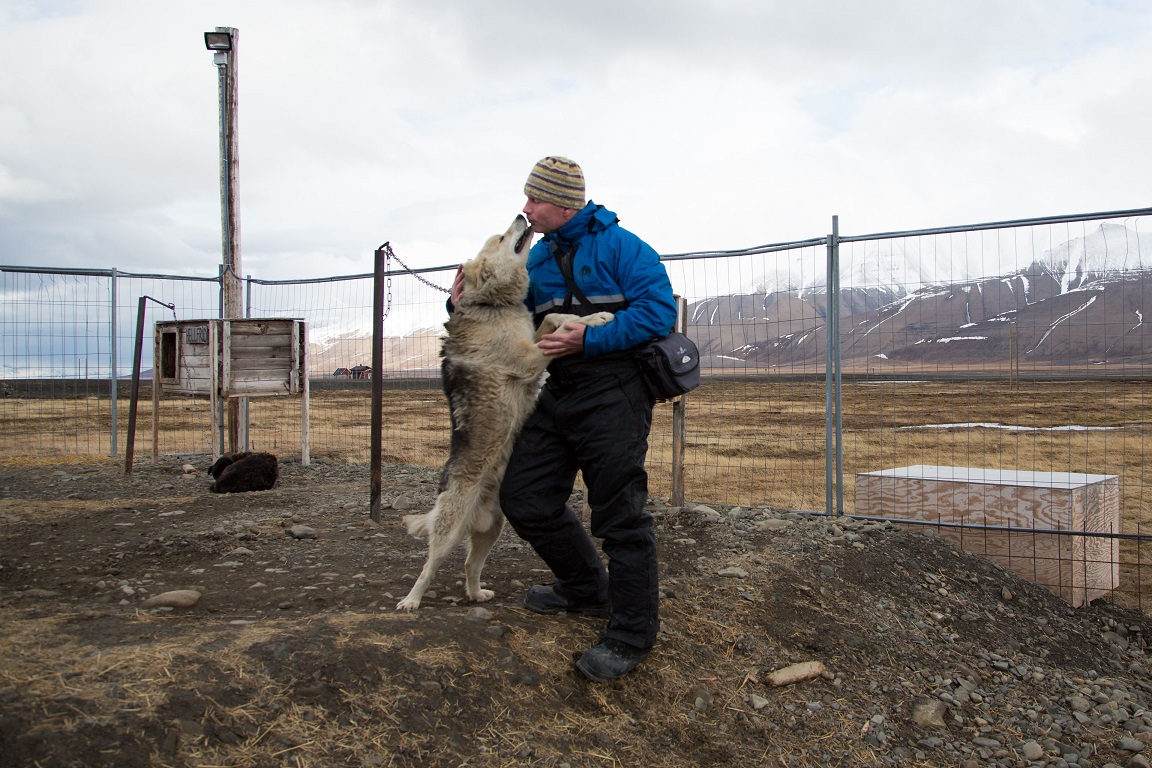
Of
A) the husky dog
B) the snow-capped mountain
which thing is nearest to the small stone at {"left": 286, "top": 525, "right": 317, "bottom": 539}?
the husky dog

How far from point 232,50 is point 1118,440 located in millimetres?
17668

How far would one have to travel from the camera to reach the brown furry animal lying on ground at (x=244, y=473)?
7371 millimetres

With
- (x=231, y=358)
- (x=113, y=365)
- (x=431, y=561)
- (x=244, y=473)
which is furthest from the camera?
(x=113, y=365)

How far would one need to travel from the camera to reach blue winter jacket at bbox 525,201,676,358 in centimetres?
325

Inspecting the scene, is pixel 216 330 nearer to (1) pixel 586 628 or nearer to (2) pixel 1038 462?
(1) pixel 586 628

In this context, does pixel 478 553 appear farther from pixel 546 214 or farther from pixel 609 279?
pixel 546 214

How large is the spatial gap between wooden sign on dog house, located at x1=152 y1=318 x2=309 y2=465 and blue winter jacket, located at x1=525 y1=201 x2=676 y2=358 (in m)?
5.96

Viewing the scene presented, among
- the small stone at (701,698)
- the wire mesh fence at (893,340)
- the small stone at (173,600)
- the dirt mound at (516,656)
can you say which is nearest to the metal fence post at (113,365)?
the wire mesh fence at (893,340)

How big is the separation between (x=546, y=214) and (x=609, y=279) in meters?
0.43

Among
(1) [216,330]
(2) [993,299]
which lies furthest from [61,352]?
(2) [993,299]

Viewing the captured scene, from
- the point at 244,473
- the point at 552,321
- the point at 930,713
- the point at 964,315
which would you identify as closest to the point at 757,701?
the point at 930,713

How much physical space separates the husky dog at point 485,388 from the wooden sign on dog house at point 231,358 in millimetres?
5499

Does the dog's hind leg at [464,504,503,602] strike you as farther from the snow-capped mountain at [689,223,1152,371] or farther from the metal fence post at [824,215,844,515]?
the snow-capped mountain at [689,223,1152,371]

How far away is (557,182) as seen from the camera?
3463mm
